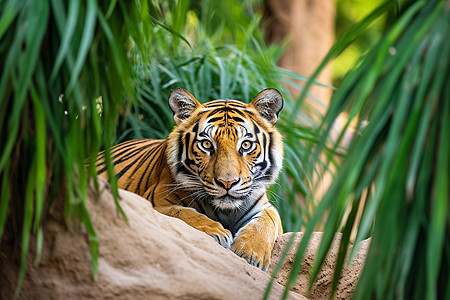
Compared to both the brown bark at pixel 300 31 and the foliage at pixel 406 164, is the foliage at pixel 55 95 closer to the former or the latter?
the foliage at pixel 406 164

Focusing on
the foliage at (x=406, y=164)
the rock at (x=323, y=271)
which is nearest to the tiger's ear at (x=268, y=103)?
the rock at (x=323, y=271)

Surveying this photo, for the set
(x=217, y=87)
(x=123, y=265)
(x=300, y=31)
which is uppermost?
(x=300, y=31)

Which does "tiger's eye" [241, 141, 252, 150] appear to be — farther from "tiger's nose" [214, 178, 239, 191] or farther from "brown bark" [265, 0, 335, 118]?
"brown bark" [265, 0, 335, 118]

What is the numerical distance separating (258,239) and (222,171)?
326 mm

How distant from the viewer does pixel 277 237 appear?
3.00m

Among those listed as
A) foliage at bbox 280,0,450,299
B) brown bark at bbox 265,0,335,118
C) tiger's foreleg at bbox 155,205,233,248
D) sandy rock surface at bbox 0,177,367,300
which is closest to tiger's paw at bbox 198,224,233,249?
tiger's foreleg at bbox 155,205,233,248

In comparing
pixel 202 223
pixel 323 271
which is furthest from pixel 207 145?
pixel 323 271

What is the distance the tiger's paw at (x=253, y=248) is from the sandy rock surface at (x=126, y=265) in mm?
515

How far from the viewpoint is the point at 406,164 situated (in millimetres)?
1497

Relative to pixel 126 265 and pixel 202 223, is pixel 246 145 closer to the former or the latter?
pixel 202 223

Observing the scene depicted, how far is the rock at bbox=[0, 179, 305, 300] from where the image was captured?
180 centimetres

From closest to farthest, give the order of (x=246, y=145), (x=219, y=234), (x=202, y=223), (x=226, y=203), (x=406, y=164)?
(x=406, y=164), (x=219, y=234), (x=202, y=223), (x=226, y=203), (x=246, y=145)

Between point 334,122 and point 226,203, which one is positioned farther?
point 226,203

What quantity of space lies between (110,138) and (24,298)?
1.68 ft
